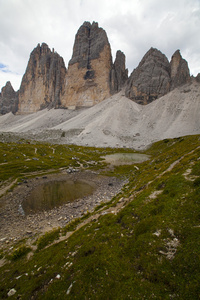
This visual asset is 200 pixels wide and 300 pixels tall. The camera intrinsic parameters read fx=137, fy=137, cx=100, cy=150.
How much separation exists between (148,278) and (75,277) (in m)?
3.19

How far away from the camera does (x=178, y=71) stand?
407ft

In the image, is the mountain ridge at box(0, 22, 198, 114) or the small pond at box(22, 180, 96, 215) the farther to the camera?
the mountain ridge at box(0, 22, 198, 114)

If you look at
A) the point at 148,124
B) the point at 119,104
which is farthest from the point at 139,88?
the point at 148,124

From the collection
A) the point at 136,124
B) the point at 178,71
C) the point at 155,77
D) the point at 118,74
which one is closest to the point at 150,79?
the point at 155,77

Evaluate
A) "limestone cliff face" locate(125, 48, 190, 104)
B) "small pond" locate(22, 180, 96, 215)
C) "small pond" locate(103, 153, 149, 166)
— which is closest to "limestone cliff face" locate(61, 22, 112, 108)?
"limestone cliff face" locate(125, 48, 190, 104)

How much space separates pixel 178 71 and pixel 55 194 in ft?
492

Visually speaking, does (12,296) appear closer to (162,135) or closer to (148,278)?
(148,278)

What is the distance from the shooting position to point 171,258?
19.3 feet

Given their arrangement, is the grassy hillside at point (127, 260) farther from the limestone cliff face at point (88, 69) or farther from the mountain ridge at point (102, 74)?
the limestone cliff face at point (88, 69)

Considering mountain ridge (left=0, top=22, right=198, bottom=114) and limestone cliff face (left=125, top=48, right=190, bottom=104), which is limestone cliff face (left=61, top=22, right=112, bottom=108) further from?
limestone cliff face (left=125, top=48, right=190, bottom=104)

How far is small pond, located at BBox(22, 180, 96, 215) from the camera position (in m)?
19.3

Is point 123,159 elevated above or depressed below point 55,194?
above

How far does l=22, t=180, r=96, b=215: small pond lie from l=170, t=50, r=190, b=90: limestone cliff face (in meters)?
135

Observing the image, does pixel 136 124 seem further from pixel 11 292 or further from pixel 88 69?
pixel 11 292
